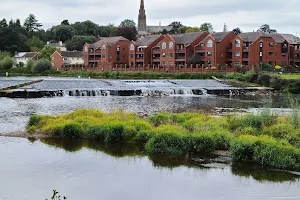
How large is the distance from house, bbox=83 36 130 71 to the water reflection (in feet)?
255

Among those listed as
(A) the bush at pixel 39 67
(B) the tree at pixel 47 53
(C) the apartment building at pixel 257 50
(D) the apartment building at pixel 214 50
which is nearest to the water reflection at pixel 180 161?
(C) the apartment building at pixel 257 50

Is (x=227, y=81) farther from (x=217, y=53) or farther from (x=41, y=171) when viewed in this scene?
(x=41, y=171)

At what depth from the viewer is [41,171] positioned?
1759 centimetres

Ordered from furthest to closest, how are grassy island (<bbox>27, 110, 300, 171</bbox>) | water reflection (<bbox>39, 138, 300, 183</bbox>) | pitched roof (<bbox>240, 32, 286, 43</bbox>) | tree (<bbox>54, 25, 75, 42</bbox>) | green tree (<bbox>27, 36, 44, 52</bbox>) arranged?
1. tree (<bbox>54, 25, 75, 42</bbox>)
2. green tree (<bbox>27, 36, 44, 52</bbox>)
3. pitched roof (<bbox>240, 32, 286, 43</bbox>)
4. grassy island (<bbox>27, 110, 300, 171</bbox>)
5. water reflection (<bbox>39, 138, 300, 183</bbox>)

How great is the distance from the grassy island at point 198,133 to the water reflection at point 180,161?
1.64 feet

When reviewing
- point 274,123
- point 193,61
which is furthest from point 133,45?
point 274,123

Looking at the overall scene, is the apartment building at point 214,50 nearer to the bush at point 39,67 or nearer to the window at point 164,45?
the window at point 164,45

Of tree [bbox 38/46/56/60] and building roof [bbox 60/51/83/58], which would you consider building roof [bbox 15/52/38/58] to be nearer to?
tree [bbox 38/46/56/60]

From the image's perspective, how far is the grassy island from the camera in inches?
743

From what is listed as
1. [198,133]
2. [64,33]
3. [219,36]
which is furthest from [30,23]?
[198,133]

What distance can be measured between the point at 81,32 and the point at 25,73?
215 feet

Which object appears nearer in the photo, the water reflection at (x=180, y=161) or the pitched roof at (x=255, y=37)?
the water reflection at (x=180, y=161)

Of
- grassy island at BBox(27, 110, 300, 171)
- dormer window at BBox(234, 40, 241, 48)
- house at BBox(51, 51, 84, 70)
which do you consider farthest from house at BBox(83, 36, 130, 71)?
grassy island at BBox(27, 110, 300, 171)

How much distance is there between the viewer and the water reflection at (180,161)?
1759 cm
